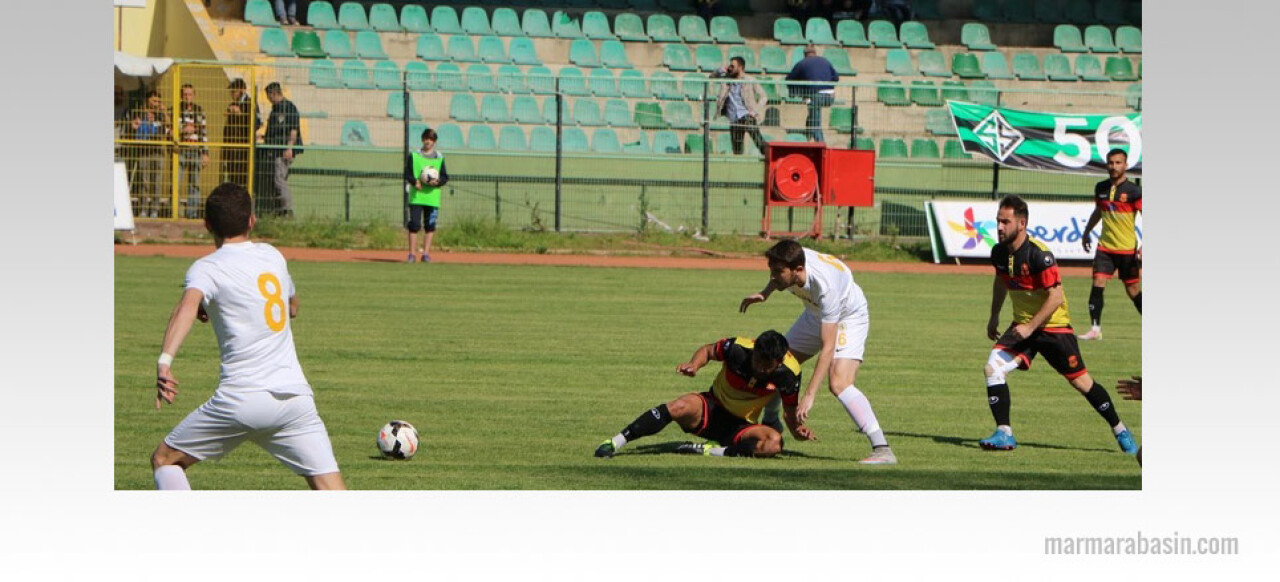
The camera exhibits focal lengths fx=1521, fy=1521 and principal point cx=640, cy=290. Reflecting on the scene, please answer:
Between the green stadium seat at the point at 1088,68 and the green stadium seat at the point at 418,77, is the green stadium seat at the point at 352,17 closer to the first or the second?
the green stadium seat at the point at 418,77

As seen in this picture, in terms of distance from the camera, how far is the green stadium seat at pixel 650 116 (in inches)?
1057

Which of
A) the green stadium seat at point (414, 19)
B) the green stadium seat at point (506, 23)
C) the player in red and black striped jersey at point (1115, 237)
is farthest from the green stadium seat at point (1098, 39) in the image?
the player in red and black striped jersey at point (1115, 237)

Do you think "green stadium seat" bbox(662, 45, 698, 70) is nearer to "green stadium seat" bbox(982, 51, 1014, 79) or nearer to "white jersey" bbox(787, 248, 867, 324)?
"green stadium seat" bbox(982, 51, 1014, 79)

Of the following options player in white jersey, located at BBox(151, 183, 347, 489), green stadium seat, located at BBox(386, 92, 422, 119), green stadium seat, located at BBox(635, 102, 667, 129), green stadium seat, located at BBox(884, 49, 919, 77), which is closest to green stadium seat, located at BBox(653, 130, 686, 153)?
green stadium seat, located at BBox(635, 102, 667, 129)

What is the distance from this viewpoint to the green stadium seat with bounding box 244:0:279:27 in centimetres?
3038

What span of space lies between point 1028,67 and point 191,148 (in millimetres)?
18022

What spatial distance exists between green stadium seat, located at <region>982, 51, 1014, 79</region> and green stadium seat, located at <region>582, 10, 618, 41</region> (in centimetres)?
803

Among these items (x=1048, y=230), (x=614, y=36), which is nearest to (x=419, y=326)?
(x=1048, y=230)

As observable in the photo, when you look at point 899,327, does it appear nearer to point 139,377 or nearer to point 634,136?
point 139,377

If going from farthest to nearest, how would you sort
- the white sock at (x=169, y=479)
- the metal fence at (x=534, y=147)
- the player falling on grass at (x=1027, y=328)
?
the metal fence at (x=534, y=147), the player falling on grass at (x=1027, y=328), the white sock at (x=169, y=479)

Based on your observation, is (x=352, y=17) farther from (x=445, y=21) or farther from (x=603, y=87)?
(x=603, y=87)

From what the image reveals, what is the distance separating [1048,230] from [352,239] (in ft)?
36.5

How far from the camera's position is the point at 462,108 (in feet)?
86.8

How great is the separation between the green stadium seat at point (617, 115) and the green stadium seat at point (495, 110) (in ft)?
5.65
